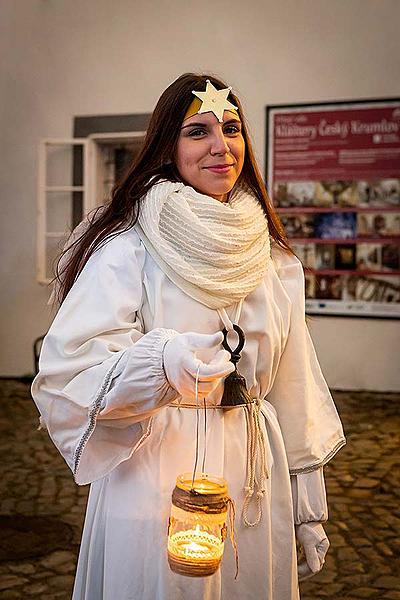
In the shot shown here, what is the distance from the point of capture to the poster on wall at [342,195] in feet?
21.1

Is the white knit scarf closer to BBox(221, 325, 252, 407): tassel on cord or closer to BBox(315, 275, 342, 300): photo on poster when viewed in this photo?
BBox(221, 325, 252, 407): tassel on cord

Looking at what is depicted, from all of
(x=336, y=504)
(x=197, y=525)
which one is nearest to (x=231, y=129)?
(x=197, y=525)

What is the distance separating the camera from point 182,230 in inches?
65.5

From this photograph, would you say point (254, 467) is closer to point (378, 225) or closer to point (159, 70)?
point (378, 225)

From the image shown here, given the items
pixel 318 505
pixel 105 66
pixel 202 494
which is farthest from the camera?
pixel 105 66

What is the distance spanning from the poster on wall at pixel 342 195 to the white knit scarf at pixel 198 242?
4724 mm

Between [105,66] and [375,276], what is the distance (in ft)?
9.90

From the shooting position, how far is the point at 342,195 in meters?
6.56

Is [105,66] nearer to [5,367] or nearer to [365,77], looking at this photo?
[365,77]

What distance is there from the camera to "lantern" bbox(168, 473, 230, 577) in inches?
57.9

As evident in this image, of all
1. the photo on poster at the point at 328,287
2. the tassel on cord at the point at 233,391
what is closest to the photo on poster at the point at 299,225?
the photo on poster at the point at 328,287

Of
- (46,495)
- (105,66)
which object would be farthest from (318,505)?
(105,66)

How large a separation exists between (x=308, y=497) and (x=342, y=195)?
16.4 feet

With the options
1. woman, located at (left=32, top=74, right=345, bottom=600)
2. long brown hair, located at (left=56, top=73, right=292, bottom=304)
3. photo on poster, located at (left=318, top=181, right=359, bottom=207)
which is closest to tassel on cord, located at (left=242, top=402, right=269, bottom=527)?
woman, located at (left=32, top=74, right=345, bottom=600)
